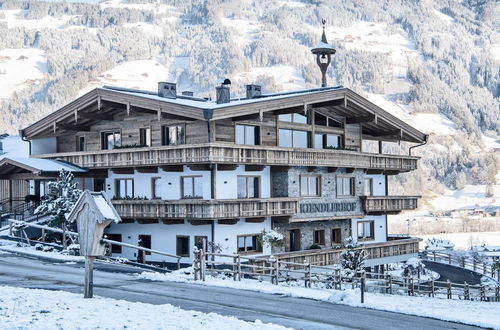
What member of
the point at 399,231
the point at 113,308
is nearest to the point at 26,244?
the point at 113,308

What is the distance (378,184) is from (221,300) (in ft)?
95.5

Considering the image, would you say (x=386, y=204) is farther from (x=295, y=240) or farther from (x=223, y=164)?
(x=223, y=164)

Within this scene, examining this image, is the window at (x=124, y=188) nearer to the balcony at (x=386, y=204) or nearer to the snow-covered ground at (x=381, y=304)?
the snow-covered ground at (x=381, y=304)

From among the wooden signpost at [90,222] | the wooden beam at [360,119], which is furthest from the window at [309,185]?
the wooden signpost at [90,222]

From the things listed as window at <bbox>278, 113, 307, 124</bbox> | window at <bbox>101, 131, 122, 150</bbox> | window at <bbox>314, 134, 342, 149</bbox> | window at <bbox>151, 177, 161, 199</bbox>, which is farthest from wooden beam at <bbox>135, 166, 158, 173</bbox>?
window at <bbox>314, 134, 342, 149</bbox>

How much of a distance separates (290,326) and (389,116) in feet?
98.3

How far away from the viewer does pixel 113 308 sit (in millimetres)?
19922

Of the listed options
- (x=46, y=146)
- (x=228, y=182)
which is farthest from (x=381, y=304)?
(x=46, y=146)

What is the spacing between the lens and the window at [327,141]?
1828 inches

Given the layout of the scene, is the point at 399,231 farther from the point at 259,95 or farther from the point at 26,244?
the point at 26,244

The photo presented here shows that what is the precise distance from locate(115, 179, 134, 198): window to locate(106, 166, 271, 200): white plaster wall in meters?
0.26

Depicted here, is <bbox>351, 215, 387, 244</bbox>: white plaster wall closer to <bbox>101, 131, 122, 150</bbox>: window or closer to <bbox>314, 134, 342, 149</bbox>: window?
<bbox>314, 134, 342, 149</bbox>: window

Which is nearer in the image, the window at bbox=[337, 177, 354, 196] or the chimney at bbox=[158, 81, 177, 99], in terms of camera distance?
the chimney at bbox=[158, 81, 177, 99]

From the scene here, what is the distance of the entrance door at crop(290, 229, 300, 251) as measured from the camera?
44.4m
